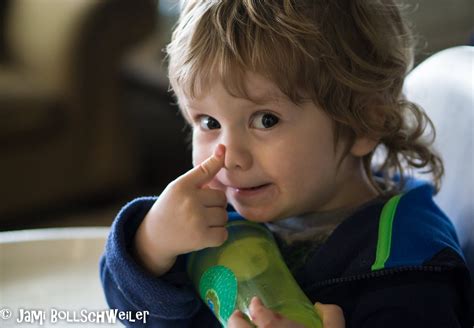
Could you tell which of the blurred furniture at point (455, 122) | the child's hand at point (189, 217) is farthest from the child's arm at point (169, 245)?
the blurred furniture at point (455, 122)

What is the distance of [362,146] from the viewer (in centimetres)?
91

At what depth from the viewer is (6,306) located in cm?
95

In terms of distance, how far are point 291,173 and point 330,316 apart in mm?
192

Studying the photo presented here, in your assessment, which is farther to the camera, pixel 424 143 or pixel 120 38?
pixel 120 38

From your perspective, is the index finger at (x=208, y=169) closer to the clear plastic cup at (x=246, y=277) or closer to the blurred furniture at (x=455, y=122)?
the clear plastic cup at (x=246, y=277)

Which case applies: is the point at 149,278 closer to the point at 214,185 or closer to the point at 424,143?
the point at 214,185

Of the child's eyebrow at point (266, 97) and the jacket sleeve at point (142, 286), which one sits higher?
the child's eyebrow at point (266, 97)

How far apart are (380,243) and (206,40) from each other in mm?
292

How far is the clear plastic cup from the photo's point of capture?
27.4 inches

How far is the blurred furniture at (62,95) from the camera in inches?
91.4

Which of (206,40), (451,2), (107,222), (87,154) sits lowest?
(107,222)

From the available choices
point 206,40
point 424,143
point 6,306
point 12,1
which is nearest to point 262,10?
point 206,40

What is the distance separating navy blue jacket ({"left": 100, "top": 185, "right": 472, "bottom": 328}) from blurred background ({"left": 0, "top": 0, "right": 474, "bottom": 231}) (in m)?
1.53
